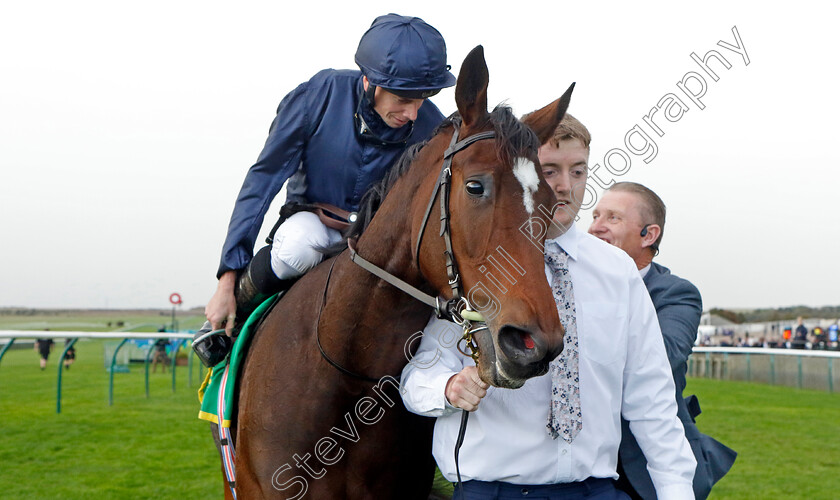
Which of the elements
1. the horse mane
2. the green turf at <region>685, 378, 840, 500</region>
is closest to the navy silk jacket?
the horse mane

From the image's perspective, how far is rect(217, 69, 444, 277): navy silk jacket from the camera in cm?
266

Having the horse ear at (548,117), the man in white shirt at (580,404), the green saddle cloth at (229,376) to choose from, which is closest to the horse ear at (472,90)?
the horse ear at (548,117)

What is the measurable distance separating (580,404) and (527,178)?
605 mm

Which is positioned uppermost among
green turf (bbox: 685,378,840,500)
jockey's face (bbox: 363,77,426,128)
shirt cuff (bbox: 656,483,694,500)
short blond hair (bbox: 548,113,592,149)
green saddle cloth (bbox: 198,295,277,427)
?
jockey's face (bbox: 363,77,426,128)

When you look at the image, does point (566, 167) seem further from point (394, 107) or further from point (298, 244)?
point (298, 244)

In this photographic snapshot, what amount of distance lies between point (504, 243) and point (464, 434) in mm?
542

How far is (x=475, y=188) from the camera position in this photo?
1.78 m

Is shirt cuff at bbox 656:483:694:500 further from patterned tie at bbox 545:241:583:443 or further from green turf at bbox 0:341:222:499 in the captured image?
green turf at bbox 0:341:222:499

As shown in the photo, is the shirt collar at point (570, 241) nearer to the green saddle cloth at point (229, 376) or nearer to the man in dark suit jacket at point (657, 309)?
the man in dark suit jacket at point (657, 309)

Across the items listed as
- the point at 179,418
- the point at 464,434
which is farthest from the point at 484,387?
the point at 179,418

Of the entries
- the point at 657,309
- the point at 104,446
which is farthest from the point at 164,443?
the point at 657,309

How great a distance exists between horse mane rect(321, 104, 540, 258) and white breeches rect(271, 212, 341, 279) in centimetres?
6

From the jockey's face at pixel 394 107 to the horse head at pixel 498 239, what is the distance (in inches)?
17.4

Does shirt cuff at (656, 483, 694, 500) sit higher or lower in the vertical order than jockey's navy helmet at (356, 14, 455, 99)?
lower
